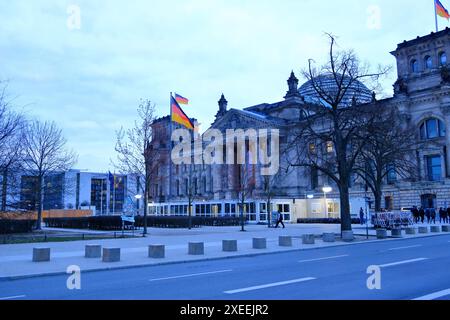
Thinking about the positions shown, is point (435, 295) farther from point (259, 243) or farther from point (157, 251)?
point (259, 243)

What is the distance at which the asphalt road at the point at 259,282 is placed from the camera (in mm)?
9664

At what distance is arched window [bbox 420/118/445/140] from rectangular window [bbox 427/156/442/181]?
131 inches

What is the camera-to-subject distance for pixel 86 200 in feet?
493

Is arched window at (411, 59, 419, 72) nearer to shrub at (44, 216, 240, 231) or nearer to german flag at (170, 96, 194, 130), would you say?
shrub at (44, 216, 240, 231)

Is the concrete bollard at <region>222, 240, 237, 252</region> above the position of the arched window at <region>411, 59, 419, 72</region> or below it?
below

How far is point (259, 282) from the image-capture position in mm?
11672

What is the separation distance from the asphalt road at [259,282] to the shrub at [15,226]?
2790 cm

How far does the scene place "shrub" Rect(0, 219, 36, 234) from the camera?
3875cm

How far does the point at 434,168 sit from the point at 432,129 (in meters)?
6.01

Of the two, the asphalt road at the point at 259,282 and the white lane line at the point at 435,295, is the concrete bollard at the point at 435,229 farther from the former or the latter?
the white lane line at the point at 435,295

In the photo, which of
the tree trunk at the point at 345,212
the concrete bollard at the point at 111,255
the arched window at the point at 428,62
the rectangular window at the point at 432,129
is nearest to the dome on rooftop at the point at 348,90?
the tree trunk at the point at 345,212

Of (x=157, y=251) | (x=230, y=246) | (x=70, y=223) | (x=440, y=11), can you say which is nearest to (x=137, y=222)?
(x=70, y=223)

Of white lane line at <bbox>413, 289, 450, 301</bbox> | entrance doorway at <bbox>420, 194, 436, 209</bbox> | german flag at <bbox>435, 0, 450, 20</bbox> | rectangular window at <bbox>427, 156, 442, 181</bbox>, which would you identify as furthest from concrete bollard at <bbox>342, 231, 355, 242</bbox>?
rectangular window at <bbox>427, 156, 442, 181</bbox>
